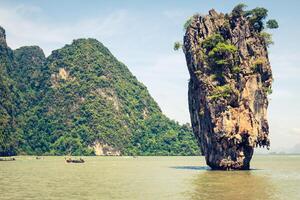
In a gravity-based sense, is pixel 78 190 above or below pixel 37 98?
below

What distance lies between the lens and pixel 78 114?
574ft

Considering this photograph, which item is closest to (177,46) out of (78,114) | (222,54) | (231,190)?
(222,54)

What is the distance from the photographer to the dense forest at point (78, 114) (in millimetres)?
161625

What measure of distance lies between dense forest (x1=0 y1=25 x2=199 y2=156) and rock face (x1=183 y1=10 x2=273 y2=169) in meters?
102

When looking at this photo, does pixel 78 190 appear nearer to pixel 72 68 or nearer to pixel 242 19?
pixel 242 19

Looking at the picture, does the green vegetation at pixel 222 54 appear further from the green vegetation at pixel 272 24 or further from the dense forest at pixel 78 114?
the dense forest at pixel 78 114

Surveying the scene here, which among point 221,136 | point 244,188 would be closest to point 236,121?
point 221,136

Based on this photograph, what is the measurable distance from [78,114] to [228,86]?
12621 centimetres

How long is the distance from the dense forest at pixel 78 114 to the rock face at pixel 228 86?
102 m

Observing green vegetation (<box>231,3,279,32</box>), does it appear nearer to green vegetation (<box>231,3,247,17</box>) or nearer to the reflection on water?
green vegetation (<box>231,3,247,17</box>)

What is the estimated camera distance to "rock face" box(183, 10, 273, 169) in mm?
54094

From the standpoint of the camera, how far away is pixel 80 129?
167 m

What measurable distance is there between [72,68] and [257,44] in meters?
142

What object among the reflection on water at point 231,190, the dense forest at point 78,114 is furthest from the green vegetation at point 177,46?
the dense forest at point 78,114
